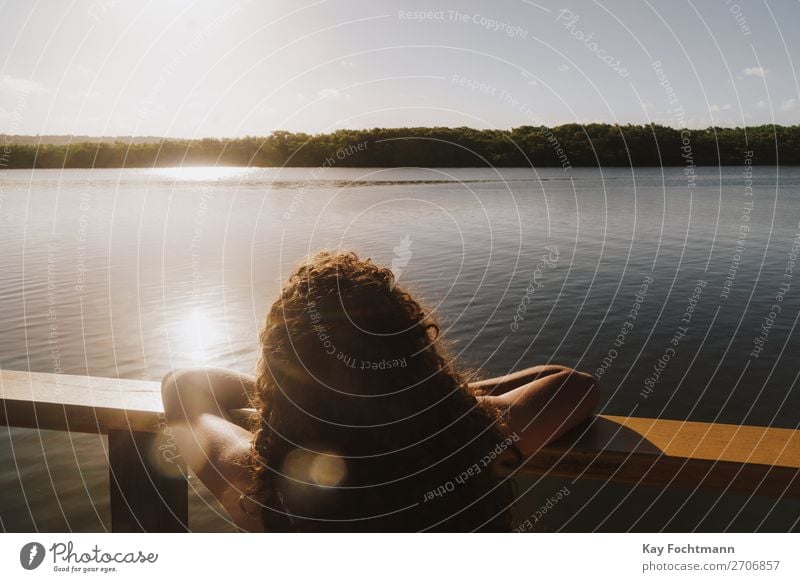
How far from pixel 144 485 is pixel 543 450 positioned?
5.31 feet

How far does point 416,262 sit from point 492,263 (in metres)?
2.36

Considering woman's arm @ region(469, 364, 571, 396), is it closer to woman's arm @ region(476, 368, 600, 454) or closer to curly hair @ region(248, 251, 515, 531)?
woman's arm @ region(476, 368, 600, 454)

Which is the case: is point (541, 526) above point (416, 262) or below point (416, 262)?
below

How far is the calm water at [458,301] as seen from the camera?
391 inches

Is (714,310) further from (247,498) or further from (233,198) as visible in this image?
(233,198)

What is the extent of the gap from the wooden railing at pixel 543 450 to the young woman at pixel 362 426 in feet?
0.49

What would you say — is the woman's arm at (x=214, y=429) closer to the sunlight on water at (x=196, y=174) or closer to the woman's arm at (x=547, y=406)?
the woman's arm at (x=547, y=406)

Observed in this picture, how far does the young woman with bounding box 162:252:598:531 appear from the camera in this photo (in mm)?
1561

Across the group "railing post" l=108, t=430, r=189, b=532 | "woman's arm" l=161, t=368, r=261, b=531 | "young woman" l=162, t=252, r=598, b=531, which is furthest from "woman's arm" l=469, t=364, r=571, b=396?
"railing post" l=108, t=430, r=189, b=532

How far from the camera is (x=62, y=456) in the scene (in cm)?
773

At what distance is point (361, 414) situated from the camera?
1.56 m

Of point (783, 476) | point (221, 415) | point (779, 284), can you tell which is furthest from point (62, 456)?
point (779, 284)

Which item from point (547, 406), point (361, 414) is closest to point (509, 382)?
point (547, 406)

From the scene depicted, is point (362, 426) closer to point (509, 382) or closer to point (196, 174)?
point (509, 382)
